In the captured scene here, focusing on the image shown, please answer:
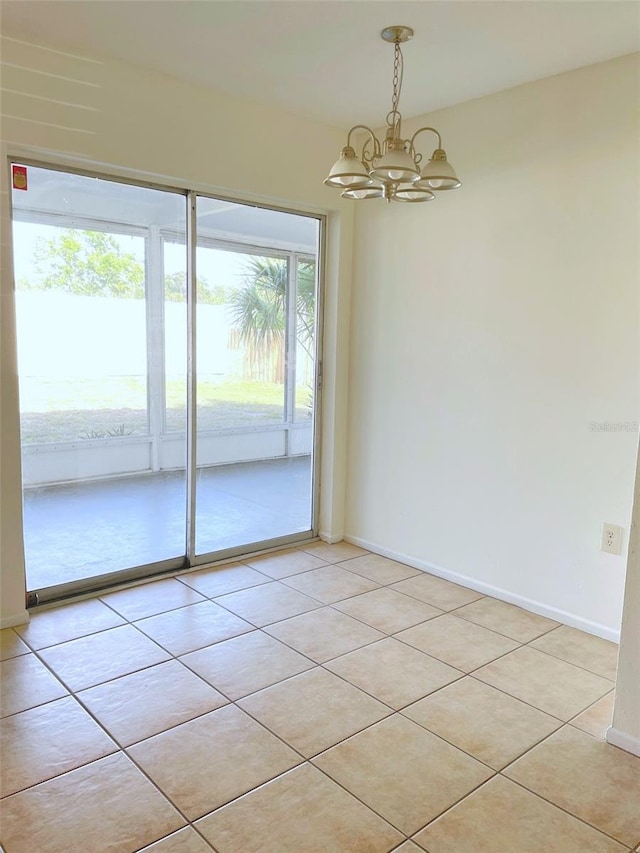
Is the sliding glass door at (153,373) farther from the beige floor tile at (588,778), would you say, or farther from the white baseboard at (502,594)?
the beige floor tile at (588,778)

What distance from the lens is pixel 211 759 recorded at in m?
2.02

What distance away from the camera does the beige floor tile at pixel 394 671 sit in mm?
2424

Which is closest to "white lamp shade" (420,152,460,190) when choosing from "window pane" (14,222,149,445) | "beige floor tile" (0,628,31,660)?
"window pane" (14,222,149,445)

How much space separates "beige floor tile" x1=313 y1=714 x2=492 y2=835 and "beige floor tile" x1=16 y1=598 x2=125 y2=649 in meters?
1.35

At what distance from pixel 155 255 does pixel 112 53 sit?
0.92 m

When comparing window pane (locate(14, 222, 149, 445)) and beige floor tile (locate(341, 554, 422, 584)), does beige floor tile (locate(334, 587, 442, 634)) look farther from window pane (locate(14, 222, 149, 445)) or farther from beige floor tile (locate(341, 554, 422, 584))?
window pane (locate(14, 222, 149, 445))

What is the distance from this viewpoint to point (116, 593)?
3.27 m

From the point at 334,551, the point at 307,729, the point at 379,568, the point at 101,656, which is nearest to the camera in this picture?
the point at 307,729

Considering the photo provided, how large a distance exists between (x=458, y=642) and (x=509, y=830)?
3.57ft

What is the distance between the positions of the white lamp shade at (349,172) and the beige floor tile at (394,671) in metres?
1.93

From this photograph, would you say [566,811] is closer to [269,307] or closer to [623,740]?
[623,740]

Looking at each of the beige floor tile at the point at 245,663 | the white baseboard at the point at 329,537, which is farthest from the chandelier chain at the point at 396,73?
the white baseboard at the point at 329,537

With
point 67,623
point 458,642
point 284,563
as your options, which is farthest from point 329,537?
point 67,623

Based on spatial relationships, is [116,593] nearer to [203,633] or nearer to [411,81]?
[203,633]
